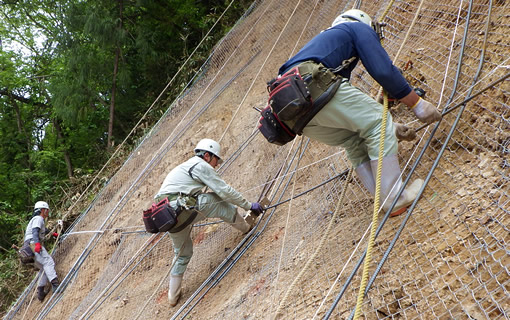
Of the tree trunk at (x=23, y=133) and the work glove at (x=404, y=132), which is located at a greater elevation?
the tree trunk at (x=23, y=133)

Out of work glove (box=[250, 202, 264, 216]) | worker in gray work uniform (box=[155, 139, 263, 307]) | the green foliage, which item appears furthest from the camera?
the green foliage

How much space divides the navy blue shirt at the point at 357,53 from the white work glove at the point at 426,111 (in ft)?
0.42

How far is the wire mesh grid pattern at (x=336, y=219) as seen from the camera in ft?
8.10

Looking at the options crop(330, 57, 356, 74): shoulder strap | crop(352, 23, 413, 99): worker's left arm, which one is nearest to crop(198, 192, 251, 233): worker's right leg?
crop(330, 57, 356, 74): shoulder strap

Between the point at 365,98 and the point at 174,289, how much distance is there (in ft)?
9.02

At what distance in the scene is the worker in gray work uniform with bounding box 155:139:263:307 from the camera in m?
4.19

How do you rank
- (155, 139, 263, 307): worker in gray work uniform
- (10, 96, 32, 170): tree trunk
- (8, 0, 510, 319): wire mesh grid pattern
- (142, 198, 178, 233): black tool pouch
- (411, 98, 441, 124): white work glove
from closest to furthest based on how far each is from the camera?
(8, 0, 510, 319): wire mesh grid pattern → (411, 98, 441, 124): white work glove → (142, 198, 178, 233): black tool pouch → (155, 139, 263, 307): worker in gray work uniform → (10, 96, 32, 170): tree trunk

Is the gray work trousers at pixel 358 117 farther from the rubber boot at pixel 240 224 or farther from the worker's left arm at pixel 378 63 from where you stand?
the rubber boot at pixel 240 224

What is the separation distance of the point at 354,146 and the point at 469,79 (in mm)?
1075

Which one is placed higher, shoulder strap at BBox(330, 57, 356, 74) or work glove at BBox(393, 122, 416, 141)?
shoulder strap at BBox(330, 57, 356, 74)

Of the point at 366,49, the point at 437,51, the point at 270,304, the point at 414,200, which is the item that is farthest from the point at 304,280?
the point at 437,51

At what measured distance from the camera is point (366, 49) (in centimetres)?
276

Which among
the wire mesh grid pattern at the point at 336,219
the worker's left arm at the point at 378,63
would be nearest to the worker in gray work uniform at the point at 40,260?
the wire mesh grid pattern at the point at 336,219

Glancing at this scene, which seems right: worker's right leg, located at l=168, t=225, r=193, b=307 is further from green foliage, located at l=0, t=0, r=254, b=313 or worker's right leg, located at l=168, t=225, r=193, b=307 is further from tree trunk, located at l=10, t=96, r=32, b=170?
tree trunk, located at l=10, t=96, r=32, b=170
